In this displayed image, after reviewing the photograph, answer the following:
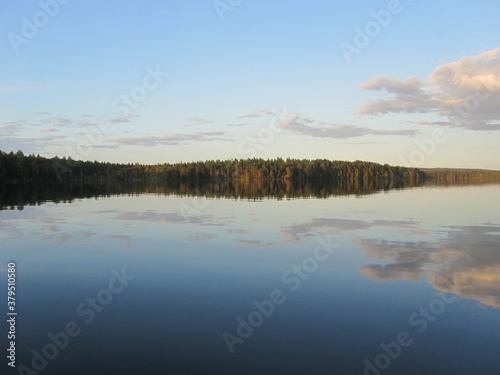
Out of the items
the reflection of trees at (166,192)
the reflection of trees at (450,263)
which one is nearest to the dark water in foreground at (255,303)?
the reflection of trees at (450,263)

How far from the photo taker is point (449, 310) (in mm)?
9914

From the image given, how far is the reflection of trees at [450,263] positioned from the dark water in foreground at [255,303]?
6 cm

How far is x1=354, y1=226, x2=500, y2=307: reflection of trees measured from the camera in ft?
38.8

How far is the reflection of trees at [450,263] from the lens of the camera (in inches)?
465

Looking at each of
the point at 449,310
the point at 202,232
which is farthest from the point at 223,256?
the point at 449,310

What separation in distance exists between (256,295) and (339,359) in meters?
3.86

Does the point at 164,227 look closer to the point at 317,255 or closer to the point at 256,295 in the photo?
the point at 317,255

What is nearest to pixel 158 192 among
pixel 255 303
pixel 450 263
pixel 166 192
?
pixel 166 192

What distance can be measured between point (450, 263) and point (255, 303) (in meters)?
8.15

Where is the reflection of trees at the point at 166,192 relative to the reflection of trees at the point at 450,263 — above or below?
above

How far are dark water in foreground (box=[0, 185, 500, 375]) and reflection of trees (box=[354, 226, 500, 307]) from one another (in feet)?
0.21

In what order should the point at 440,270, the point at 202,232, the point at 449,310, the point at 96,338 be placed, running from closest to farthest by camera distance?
the point at 96,338
the point at 449,310
the point at 440,270
the point at 202,232

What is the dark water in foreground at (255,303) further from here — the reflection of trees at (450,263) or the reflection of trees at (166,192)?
the reflection of trees at (166,192)

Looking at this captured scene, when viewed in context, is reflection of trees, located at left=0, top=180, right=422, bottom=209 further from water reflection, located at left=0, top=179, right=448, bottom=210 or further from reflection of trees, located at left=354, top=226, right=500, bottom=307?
reflection of trees, located at left=354, top=226, right=500, bottom=307
